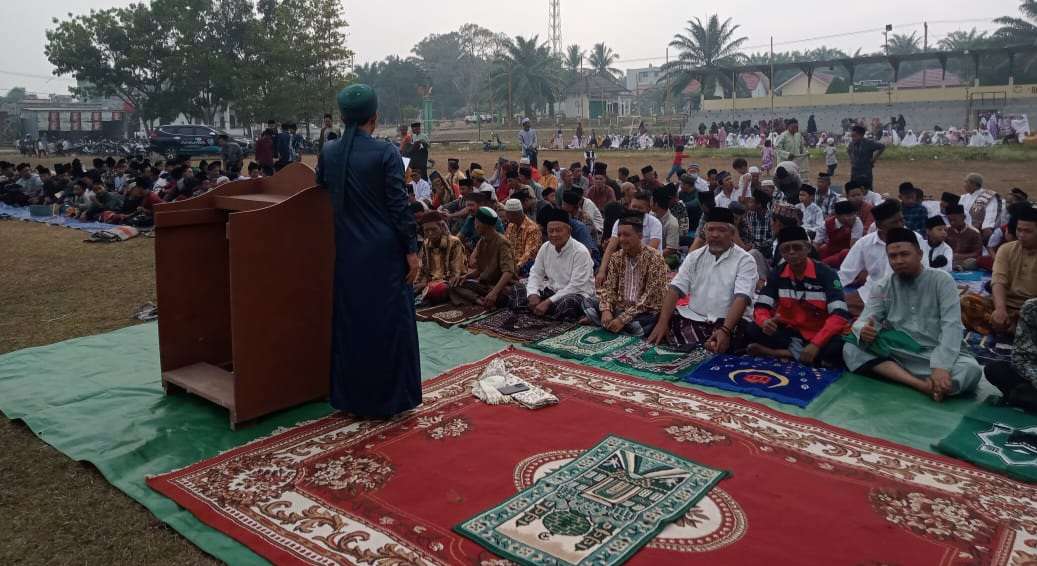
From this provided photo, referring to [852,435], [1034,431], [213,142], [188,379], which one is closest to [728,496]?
[852,435]

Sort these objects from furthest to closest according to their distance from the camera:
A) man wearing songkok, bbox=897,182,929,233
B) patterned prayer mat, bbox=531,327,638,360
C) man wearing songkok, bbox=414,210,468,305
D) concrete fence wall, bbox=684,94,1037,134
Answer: concrete fence wall, bbox=684,94,1037,134
man wearing songkok, bbox=897,182,929,233
man wearing songkok, bbox=414,210,468,305
patterned prayer mat, bbox=531,327,638,360

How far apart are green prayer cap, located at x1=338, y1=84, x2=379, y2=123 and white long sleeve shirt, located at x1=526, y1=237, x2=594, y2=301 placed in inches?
110

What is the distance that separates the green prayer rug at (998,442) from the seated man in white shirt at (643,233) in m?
2.96

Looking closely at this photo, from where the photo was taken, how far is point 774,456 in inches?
143

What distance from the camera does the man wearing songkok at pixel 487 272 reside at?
22.4 feet

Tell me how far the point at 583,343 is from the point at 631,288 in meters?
0.75

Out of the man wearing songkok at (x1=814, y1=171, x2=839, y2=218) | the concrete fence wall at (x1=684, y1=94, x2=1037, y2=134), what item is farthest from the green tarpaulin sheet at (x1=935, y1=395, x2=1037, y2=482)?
the concrete fence wall at (x1=684, y1=94, x2=1037, y2=134)

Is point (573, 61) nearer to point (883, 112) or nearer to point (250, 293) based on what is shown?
point (883, 112)

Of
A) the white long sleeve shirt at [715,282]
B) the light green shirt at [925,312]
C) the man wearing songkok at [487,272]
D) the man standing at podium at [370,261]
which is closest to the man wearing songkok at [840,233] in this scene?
the white long sleeve shirt at [715,282]

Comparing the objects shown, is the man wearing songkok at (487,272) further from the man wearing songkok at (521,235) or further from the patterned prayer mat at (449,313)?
the man wearing songkok at (521,235)

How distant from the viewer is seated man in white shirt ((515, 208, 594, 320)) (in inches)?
249

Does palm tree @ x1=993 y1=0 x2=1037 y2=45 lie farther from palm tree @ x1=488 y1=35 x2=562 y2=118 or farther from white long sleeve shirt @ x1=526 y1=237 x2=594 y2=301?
white long sleeve shirt @ x1=526 y1=237 x2=594 y2=301

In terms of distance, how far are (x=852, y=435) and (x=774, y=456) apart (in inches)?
23.0

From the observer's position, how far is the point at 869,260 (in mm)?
6195
